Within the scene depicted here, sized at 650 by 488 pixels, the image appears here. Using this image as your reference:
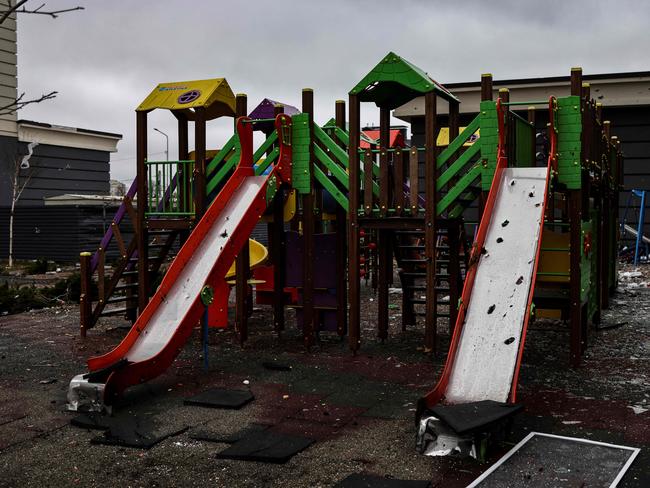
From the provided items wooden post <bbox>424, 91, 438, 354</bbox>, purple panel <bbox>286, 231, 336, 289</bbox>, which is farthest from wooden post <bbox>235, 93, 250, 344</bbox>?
wooden post <bbox>424, 91, 438, 354</bbox>

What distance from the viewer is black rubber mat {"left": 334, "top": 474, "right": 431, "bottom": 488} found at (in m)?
4.25

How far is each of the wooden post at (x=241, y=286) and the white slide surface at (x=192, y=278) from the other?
3.00ft

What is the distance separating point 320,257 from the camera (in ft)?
30.9

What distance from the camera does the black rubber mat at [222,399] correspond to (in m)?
6.18

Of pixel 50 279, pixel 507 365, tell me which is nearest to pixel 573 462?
pixel 507 365

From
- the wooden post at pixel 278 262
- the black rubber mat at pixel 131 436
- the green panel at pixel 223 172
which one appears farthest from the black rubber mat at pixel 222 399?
the green panel at pixel 223 172

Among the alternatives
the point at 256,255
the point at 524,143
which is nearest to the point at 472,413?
the point at 524,143

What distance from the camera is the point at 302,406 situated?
6.20m

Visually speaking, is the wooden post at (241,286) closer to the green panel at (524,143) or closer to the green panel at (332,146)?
the green panel at (332,146)

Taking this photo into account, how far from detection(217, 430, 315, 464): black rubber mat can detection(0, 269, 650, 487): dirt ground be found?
0.22 feet

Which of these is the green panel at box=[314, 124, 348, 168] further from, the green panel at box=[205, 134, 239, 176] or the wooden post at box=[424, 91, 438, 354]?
the wooden post at box=[424, 91, 438, 354]

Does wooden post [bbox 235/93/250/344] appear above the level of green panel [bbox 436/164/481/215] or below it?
below

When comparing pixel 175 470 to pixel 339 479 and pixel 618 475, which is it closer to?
pixel 339 479

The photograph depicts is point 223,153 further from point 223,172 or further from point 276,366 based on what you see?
point 276,366
